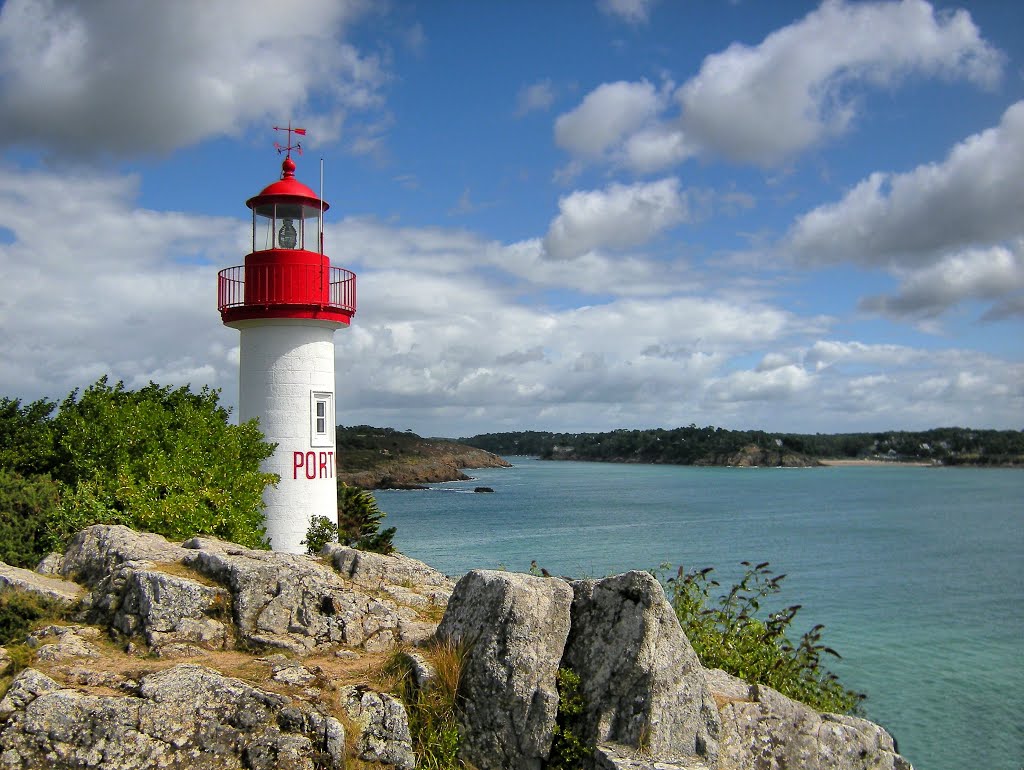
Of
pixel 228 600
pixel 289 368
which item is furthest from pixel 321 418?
pixel 228 600

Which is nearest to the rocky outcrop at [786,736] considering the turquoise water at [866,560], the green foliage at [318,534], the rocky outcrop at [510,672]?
the rocky outcrop at [510,672]

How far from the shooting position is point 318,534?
1438 cm

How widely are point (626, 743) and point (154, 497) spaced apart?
23.2 ft

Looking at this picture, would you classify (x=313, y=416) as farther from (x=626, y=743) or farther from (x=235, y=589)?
(x=626, y=743)

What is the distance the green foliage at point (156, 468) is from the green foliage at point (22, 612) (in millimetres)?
2323

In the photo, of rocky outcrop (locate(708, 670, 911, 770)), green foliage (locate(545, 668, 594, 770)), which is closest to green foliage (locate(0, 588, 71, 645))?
green foliage (locate(545, 668, 594, 770))

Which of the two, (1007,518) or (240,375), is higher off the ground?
(240,375)

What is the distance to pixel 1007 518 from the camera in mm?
61500

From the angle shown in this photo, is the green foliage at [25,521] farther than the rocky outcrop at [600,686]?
Yes

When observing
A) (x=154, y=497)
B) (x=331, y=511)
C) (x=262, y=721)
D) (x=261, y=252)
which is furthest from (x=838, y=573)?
(x=262, y=721)

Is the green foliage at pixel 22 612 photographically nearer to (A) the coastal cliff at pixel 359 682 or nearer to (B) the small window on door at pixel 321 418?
(A) the coastal cliff at pixel 359 682

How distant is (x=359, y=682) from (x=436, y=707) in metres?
0.61

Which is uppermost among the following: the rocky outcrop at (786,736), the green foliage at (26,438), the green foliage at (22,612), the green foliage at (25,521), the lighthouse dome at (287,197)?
the lighthouse dome at (287,197)

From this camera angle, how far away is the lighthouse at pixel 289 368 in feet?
47.6
